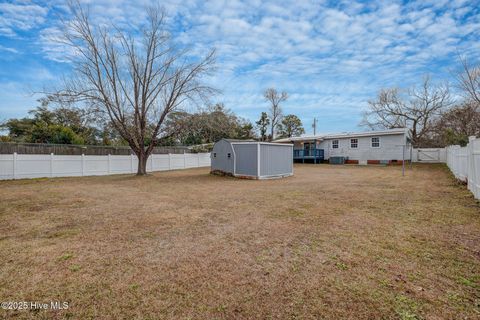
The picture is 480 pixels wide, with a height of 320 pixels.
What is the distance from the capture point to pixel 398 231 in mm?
4051

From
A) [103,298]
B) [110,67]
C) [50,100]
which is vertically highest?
[110,67]

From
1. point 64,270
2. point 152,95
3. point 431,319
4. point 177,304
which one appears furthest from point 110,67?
point 431,319

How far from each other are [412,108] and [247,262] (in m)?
32.5

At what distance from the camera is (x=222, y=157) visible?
15.1 metres

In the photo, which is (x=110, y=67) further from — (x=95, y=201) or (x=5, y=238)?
(x=5, y=238)

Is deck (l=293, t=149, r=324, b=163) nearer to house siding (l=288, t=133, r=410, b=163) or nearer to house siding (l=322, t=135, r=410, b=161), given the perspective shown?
house siding (l=288, t=133, r=410, b=163)

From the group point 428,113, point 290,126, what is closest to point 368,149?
point 428,113

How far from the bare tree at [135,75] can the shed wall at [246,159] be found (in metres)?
4.20

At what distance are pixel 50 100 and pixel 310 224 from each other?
14282 mm

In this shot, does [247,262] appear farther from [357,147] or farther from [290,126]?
[290,126]

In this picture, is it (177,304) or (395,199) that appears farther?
(395,199)

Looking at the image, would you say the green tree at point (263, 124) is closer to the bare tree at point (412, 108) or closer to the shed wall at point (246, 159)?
the bare tree at point (412, 108)

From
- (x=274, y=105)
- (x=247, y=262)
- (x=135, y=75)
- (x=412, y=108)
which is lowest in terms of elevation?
(x=247, y=262)

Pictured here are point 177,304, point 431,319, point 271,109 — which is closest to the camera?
point 431,319
